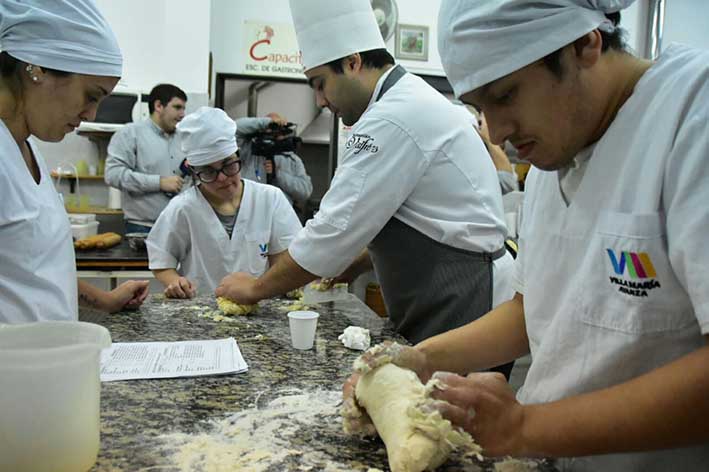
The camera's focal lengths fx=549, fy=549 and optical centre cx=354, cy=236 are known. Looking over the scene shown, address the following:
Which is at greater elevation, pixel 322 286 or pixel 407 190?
pixel 407 190

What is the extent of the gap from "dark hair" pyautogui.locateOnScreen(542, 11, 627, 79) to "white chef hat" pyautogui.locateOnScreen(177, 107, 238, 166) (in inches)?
76.9

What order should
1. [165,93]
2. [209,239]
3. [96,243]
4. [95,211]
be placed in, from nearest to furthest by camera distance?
[209,239] → [96,243] → [165,93] → [95,211]

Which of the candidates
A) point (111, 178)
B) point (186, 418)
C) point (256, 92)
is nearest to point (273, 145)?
point (111, 178)

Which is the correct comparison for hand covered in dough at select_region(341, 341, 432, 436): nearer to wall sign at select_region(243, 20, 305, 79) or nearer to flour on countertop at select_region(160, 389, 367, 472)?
flour on countertop at select_region(160, 389, 367, 472)

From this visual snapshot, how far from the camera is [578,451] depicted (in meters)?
0.80

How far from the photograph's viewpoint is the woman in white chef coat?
261 centimetres

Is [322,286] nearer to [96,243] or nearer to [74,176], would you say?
[96,243]

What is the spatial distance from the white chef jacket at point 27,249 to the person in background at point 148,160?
3.28 m

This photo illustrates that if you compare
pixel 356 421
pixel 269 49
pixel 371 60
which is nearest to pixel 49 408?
Answer: pixel 356 421

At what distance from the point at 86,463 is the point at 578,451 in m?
0.75

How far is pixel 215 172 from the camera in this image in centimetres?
261

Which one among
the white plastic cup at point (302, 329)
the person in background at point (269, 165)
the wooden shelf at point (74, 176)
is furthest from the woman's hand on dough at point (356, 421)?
the wooden shelf at point (74, 176)

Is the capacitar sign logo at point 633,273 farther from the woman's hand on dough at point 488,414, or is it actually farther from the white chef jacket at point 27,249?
the white chef jacket at point 27,249

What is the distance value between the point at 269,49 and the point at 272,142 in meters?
1.61
